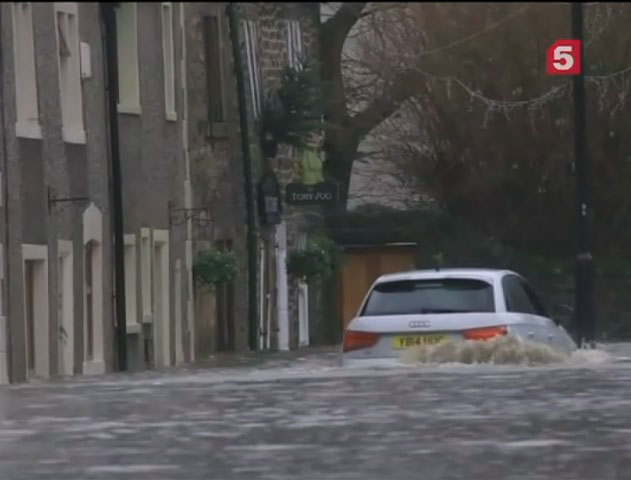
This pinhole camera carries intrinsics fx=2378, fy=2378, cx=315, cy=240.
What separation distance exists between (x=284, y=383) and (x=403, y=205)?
31642mm

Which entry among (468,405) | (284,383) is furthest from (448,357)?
(468,405)

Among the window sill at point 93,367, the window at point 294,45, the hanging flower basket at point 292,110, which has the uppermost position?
the window at point 294,45

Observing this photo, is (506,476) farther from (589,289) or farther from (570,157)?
(570,157)

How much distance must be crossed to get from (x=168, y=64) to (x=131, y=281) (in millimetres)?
3797

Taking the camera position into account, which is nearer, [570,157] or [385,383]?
[385,383]

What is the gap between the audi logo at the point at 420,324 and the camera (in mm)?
21469

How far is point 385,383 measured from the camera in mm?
17922

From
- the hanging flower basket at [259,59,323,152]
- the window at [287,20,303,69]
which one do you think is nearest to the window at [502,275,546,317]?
the hanging flower basket at [259,59,323,152]

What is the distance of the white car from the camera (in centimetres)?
2145

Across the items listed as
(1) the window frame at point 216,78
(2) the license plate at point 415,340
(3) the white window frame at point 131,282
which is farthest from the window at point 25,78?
(1) the window frame at point 216,78

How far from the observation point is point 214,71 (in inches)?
1539

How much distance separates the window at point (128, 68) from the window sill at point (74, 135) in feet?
6.65

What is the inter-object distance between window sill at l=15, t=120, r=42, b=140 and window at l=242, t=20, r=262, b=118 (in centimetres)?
1095

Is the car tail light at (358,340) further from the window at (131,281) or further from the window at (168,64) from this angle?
the window at (168,64)
